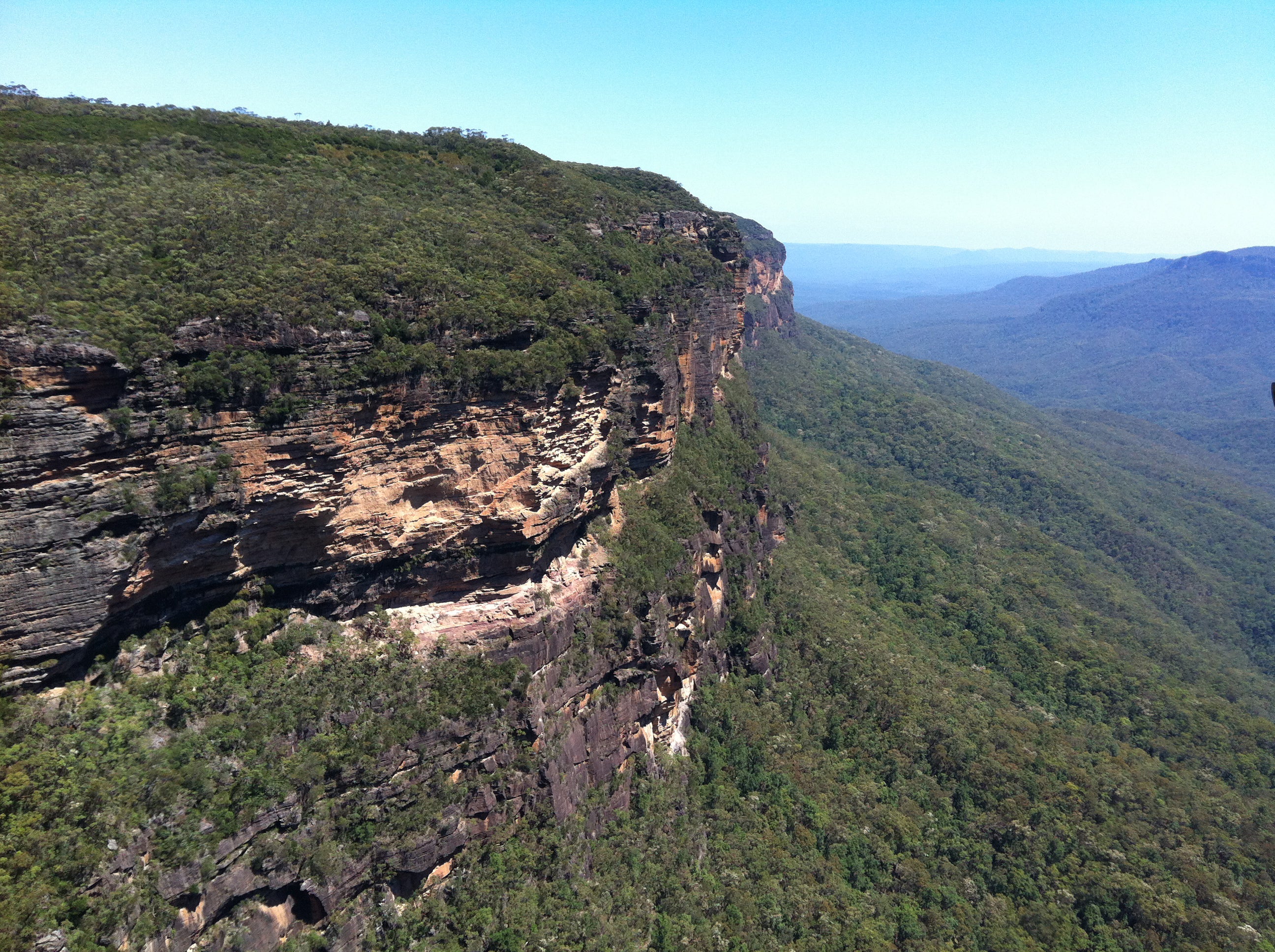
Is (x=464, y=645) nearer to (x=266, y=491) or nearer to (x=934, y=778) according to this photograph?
(x=266, y=491)

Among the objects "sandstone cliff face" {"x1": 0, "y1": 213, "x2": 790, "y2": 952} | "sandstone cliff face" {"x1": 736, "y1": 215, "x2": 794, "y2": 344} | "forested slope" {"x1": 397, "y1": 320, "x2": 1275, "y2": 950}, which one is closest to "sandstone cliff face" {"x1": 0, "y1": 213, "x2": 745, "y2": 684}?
"sandstone cliff face" {"x1": 0, "y1": 213, "x2": 790, "y2": 952}

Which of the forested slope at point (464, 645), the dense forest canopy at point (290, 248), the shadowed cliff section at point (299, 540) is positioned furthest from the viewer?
the dense forest canopy at point (290, 248)

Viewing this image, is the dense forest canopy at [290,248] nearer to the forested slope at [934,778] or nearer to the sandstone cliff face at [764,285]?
the forested slope at [934,778]

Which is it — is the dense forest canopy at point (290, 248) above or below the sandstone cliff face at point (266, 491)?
above

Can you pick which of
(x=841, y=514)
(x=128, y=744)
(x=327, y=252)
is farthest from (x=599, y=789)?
(x=841, y=514)

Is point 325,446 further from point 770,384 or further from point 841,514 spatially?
point 770,384

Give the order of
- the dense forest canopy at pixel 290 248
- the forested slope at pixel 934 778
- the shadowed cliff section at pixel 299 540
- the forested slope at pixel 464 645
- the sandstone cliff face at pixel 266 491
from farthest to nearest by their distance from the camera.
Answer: the forested slope at pixel 934 778 → the dense forest canopy at pixel 290 248 → the forested slope at pixel 464 645 → the shadowed cliff section at pixel 299 540 → the sandstone cliff face at pixel 266 491

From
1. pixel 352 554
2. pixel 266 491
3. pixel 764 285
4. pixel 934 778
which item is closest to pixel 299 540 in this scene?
pixel 352 554

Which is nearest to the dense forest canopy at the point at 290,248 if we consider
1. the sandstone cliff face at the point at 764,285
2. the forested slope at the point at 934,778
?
the forested slope at the point at 934,778
